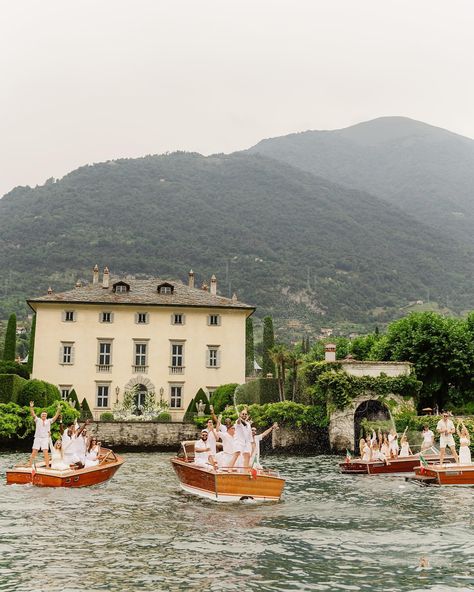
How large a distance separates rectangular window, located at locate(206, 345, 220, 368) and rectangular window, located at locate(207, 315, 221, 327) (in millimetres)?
1914

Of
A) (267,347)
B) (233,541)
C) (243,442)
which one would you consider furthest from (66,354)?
(233,541)

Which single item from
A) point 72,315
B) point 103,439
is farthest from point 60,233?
point 103,439

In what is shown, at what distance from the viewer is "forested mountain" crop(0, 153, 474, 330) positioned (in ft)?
482

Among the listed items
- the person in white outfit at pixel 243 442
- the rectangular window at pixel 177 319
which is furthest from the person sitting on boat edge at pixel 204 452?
the rectangular window at pixel 177 319

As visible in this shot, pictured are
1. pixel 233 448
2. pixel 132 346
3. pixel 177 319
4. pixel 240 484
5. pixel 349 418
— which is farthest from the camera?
pixel 177 319

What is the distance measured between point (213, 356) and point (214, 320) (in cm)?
310

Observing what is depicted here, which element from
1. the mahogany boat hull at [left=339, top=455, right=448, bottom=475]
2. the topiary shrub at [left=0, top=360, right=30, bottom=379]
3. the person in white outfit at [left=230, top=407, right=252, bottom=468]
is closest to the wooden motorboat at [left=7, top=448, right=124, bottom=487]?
the person in white outfit at [left=230, top=407, right=252, bottom=468]

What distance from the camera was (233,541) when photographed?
15797mm

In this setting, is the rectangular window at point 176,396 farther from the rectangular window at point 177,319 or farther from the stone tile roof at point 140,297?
the stone tile roof at point 140,297

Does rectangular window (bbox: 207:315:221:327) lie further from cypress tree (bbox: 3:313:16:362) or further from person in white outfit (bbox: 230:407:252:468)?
person in white outfit (bbox: 230:407:252:468)

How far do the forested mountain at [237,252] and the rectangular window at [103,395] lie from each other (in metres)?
74.1

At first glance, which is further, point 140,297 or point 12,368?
point 140,297

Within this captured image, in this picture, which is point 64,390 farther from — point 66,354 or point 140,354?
point 140,354

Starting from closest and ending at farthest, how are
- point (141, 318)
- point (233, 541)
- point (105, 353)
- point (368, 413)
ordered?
point (233, 541), point (368, 413), point (105, 353), point (141, 318)
